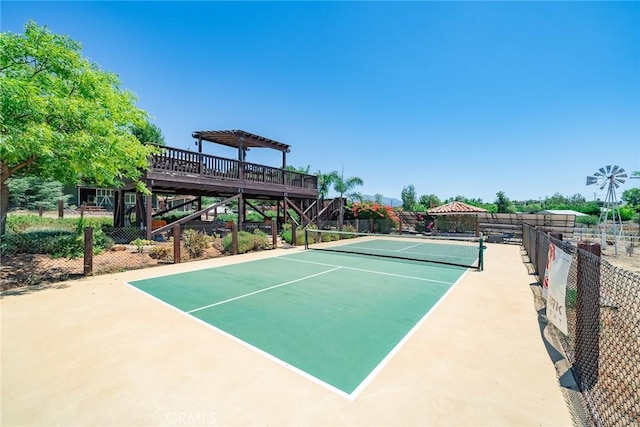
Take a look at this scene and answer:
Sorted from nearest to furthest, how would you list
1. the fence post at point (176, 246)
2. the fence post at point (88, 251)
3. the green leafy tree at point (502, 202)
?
the fence post at point (88, 251) → the fence post at point (176, 246) → the green leafy tree at point (502, 202)

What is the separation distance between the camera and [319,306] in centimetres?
528

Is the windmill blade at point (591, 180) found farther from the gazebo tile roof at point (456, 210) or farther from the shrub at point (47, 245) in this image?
the shrub at point (47, 245)

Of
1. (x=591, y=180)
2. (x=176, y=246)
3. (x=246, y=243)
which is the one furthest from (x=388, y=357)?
(x=591, y=180)

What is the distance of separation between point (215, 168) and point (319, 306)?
34.6 feet

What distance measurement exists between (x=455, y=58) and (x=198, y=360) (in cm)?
1518

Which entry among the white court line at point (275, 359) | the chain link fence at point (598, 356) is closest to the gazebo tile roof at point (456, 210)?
the chain link fence at point (598, 356)

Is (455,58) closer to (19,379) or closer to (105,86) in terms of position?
(105,86)

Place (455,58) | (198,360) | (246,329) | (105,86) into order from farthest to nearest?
(455,58)
(105,86)
(246,329)
(198,360)

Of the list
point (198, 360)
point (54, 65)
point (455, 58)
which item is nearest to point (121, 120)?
point (54, 65)

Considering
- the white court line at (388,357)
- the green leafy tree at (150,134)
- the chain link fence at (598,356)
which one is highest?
the green leafy tree at (150,134)

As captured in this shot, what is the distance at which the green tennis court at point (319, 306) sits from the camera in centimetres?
338

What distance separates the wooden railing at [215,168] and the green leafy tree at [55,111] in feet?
10.6

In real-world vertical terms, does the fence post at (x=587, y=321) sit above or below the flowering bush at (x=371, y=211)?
below

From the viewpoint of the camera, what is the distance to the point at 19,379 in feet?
9.57
